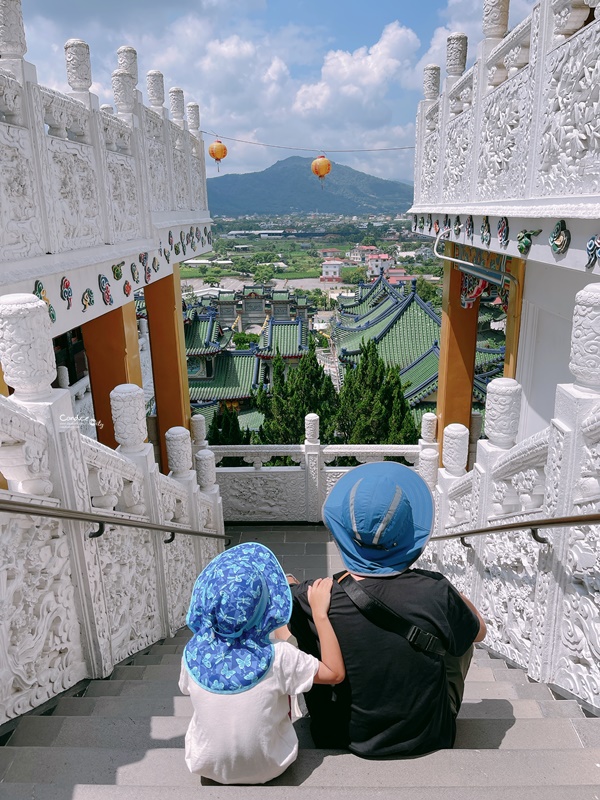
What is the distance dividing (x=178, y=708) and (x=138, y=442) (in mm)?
1526

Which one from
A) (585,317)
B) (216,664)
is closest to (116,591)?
(216,664)

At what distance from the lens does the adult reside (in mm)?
1764

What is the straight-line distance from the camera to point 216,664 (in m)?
1.72

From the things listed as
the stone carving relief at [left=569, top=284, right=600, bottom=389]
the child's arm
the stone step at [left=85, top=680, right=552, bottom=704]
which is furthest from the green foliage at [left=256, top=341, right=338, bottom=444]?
the child's arm

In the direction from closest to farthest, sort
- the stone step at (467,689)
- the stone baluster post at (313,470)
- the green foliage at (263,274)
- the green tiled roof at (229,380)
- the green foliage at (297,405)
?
the stone step at (467,689)
the stone baluster post at (313,470)
the green foliage at (297,405)
the green tiled roof at (229,380)
the green foliage at (263,274)

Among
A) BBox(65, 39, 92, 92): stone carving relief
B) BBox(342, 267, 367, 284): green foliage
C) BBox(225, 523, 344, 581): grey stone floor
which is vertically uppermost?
BBox(65, 39, 92, 92): stone carving relief

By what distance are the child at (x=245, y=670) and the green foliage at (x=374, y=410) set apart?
27.2 feet

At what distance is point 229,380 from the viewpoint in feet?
66.8

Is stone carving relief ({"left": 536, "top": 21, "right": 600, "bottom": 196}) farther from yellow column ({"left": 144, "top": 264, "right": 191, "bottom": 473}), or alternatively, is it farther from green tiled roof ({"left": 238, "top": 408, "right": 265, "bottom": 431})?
green tiled roof ({"left": 238, "top": 408, "right": 265, "bottom": 431})

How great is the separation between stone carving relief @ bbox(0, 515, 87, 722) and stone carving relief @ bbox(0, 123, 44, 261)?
1594mm

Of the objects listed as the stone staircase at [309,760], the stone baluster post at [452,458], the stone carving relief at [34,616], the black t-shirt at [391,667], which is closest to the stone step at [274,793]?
the stone staircase at [309,760]

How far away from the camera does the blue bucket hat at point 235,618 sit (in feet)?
5.34

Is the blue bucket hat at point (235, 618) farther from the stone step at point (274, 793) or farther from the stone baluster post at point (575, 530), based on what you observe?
the stone baluster post at point (575, 530)

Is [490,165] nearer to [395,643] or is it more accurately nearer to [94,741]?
[395,643]
